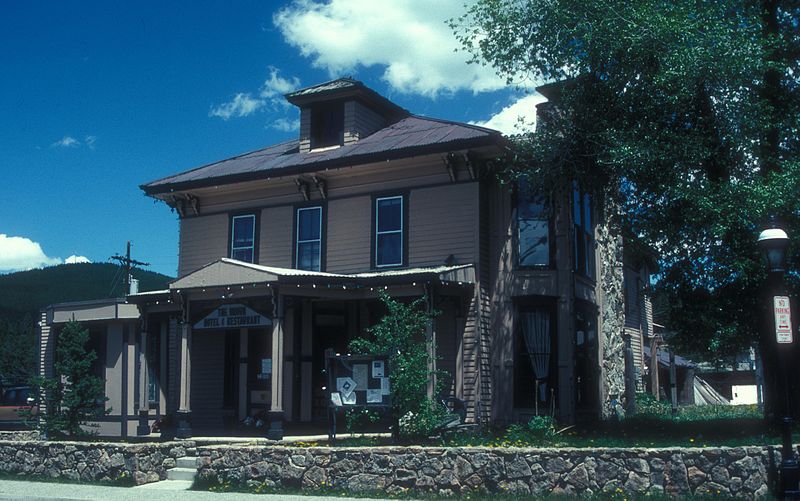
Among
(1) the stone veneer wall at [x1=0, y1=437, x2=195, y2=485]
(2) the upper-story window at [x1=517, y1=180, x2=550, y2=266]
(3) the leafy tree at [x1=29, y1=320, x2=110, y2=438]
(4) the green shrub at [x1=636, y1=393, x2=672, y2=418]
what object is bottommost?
(1) the stone veneer wall at [x1=0, y1=437, x2=195, y2=485]

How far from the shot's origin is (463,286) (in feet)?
58.7

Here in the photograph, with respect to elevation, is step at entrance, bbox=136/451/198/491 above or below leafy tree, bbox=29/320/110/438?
below

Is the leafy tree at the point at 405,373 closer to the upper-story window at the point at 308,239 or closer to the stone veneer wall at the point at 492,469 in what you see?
the stone veneer wall at the point at 492,469

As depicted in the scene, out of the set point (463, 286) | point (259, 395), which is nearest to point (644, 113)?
point (463, 286)

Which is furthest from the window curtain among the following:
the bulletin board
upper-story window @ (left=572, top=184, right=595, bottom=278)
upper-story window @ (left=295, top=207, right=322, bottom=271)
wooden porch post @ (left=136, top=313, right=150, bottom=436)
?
wooden porch post @ (left=136, top=313, right=150, bottom=436)

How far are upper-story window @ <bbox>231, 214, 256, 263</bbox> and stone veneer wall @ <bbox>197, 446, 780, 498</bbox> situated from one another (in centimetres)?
800

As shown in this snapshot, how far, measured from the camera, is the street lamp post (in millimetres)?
10586

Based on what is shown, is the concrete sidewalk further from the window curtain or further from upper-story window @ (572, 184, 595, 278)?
upper-story window @ (572, 184, 595, 278)

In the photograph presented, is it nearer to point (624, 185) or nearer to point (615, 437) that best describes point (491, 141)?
point (624, 185)

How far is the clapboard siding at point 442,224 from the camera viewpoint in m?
18.4

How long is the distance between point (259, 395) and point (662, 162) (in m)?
11.5

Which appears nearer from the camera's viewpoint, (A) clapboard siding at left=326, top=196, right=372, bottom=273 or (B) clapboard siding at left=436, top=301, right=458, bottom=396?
Result: (B) clapboard siding at left=436, top=301, right=458, bottom=396

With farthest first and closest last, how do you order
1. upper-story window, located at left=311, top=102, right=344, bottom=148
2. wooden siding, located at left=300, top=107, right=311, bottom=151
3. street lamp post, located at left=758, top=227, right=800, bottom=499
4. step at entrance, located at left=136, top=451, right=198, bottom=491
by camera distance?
1. wooden siding, located at left=300, top=107, right=311, bottom=151
2. upper-story window, located at left=311, top=102, right=344, bottom=148
3. step at entrance, located at left=136, top=451, right=198, bottom=491
4. street lamp post, located at left=758, top=227, right=800, bottom=499

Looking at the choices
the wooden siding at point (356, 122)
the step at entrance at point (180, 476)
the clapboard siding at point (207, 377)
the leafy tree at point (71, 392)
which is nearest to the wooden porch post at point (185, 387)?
the step at entrance at point (180, 476)
